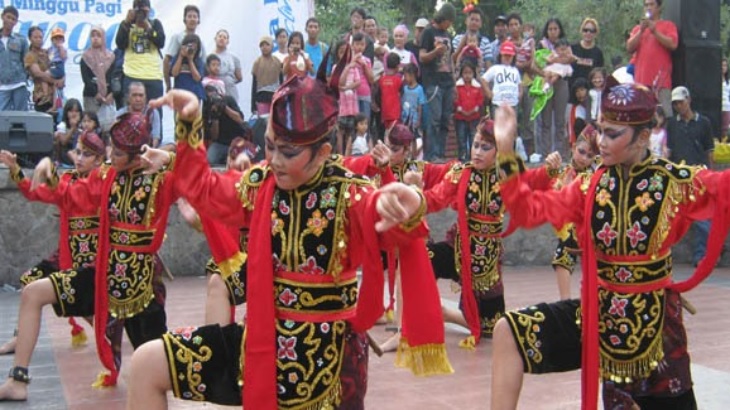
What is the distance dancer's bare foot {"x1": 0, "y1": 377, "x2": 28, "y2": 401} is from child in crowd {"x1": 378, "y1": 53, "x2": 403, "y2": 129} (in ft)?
23.7

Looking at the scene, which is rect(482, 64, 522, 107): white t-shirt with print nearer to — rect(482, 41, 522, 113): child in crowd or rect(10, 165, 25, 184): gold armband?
rect(482, 41, 522, 113): child in crowd

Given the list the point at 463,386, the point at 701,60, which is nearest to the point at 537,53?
the point at 701,60

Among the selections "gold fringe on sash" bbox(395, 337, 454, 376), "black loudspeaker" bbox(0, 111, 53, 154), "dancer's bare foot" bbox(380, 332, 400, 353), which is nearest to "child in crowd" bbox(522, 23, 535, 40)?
"dancer's bare foot" bbox(380, 332, 400, 353)

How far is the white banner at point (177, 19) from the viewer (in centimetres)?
1307

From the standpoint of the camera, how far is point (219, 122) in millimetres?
12250

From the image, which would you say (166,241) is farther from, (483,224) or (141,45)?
(483,224)

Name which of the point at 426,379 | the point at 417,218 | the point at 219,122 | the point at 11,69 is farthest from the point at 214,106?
the point at 417,218

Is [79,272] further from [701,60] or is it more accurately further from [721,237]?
[701,60]

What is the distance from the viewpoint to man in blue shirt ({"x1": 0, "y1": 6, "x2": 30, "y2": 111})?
38.1 feet

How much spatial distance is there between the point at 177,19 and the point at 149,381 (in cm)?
1053

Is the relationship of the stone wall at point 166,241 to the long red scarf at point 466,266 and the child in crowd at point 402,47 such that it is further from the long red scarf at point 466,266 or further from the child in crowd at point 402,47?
the long red scarf at point 466,266

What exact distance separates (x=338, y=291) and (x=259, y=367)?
46 cm

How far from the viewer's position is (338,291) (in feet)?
13.1

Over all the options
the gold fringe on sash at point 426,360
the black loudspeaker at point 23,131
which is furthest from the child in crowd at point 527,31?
the gold fringe on sash at point 426,360
